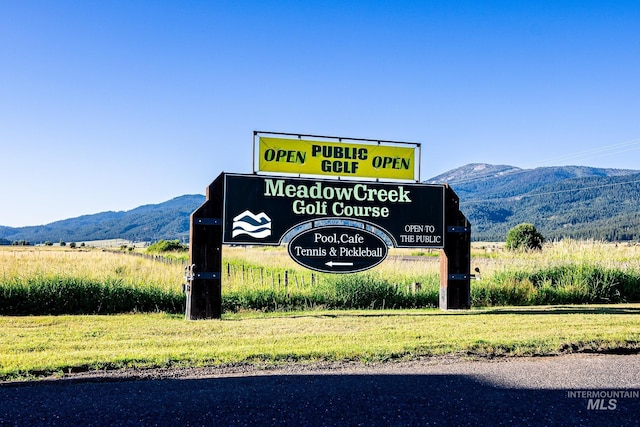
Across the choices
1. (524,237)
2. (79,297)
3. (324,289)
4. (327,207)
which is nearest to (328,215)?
(327,207)

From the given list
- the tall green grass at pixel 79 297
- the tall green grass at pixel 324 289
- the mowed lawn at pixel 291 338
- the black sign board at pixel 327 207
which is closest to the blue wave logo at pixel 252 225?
the black sign board at pixel 327 207

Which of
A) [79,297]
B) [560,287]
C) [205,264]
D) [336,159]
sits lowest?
[79,297]

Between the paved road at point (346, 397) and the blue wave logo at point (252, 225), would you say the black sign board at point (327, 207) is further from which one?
the paved road at point (346, 397)

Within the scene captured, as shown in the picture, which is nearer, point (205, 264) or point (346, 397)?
point (346, 397)

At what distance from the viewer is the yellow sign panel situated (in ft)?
42.0

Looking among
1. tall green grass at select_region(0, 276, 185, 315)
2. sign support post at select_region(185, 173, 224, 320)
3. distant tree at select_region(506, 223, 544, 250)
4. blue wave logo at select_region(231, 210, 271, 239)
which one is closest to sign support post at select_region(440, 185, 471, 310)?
blue wave logo at select_region(231, 210, 271, 239)

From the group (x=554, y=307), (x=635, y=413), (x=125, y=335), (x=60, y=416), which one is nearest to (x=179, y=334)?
(x=125, y=335)

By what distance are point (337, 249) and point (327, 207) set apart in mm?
950

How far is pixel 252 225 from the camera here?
12.3 metres

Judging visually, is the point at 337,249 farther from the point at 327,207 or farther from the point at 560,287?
the point at 560,287

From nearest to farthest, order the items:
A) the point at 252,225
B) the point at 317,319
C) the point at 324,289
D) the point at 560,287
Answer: the point at 317,319
the point at 252,225
the point at 324,289
the point at 560,287

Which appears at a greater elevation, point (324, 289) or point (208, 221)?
point (208, 221)

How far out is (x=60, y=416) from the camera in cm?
497

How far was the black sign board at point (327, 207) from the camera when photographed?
1226cm
